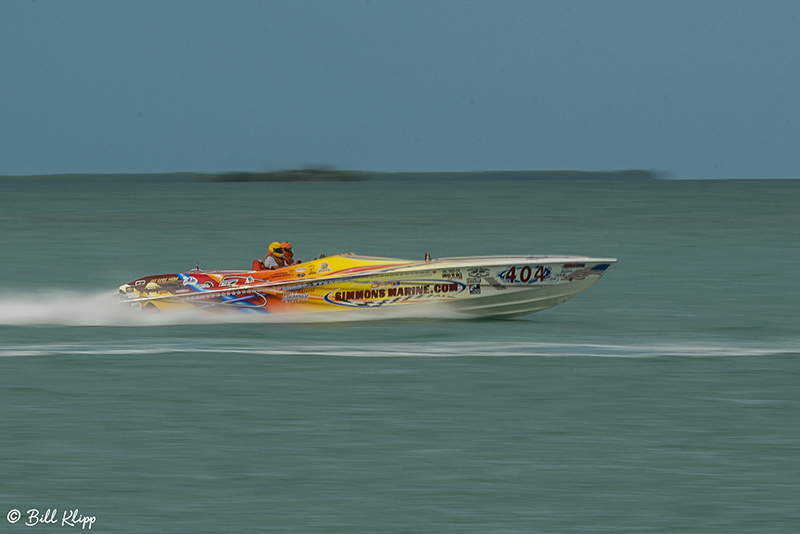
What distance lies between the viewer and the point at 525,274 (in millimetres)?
14109

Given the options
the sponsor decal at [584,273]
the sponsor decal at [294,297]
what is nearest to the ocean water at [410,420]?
the sponsor decal at [294,297]

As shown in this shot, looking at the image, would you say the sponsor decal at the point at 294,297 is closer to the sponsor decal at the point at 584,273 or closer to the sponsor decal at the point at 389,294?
the sponsor decal at the point at 389,294

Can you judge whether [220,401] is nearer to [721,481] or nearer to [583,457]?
[583,457]

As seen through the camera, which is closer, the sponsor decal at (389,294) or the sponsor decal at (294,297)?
the sponsor decal at (389,294)

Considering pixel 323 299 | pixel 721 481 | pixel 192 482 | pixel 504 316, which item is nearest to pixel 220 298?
pixel 323 299

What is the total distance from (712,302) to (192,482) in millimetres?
12691

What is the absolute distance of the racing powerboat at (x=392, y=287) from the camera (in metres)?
14.1

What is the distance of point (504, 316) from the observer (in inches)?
585
